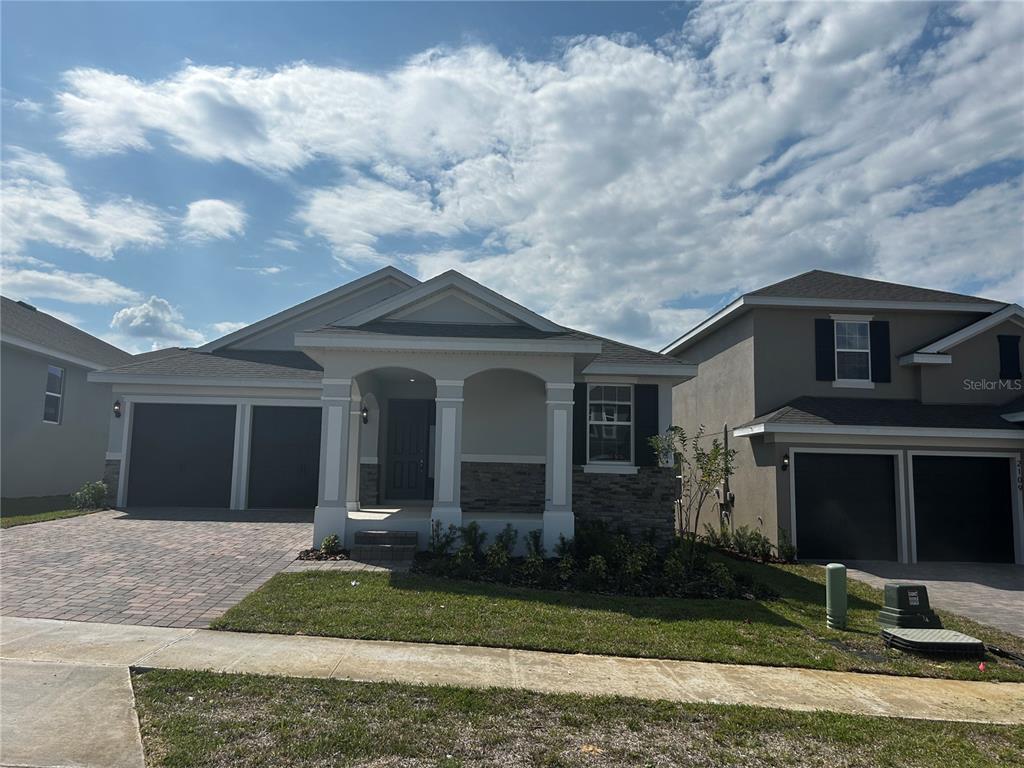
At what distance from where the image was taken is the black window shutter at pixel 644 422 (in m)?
13.3

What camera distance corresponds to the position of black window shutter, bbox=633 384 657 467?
13.3 m

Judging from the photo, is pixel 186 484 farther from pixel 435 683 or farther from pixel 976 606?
pixel 976 606

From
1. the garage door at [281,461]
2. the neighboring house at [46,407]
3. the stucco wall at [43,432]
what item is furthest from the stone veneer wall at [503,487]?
the stucco wall at [43,432]

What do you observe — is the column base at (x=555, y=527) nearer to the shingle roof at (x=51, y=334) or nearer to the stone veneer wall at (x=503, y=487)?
the stone veneer wall at (x=503, y=487)

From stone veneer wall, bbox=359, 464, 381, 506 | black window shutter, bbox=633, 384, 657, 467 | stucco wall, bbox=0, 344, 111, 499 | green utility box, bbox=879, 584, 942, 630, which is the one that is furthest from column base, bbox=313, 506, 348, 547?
stucco wall, bbox=0, 344, 111, 499

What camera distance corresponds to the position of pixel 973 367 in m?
15.0

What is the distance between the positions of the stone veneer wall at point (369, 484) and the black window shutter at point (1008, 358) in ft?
47.5

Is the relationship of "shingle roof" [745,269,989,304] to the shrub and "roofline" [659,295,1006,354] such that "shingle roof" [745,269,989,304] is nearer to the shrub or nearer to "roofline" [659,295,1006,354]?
"roofline" [659,295,1006,354]

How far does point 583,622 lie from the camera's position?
7523 mm

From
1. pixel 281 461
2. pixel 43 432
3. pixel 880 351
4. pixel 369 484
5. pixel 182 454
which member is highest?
pixel 880 351

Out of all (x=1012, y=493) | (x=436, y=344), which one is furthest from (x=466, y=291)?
(x=1012, y=493)

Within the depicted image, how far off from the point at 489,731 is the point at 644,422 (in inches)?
373

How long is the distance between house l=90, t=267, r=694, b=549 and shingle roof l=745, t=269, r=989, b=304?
3.87 meters

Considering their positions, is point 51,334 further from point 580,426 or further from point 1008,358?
point 1008,358
